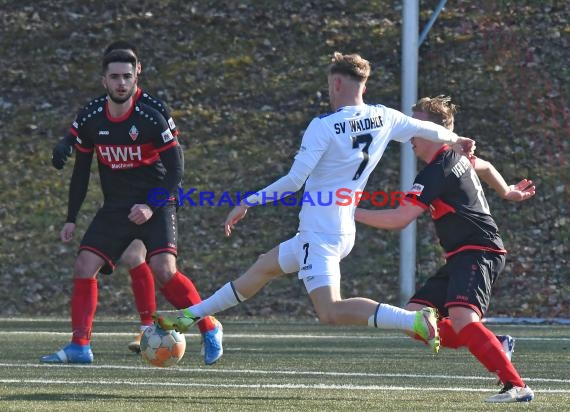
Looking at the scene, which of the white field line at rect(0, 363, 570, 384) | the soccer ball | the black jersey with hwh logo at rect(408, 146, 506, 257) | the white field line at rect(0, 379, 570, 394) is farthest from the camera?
the white field line at rect(0, 363, 570, 384)

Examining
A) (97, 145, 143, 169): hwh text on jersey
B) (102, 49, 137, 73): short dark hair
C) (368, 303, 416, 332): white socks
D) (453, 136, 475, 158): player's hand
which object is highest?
(102, 49, 137, 73): short dark hair

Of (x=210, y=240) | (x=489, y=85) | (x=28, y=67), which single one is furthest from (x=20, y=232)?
(x=489, y=85)

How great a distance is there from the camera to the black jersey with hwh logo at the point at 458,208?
24.3ft

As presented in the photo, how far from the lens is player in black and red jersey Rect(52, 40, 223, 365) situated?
8781 millimetres

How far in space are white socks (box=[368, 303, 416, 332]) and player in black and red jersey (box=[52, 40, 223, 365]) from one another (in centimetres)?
174

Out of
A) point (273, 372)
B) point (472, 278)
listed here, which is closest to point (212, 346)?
point (273, 372)

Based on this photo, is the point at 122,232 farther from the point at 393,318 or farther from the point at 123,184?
the point at 393,318

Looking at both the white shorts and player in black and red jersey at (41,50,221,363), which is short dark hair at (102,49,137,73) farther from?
the white shorts

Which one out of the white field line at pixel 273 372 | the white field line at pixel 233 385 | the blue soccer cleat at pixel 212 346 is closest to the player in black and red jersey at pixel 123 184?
the white field line at pixel 273 372

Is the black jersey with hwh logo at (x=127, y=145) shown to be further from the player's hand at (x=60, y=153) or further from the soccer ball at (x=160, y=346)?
the soccer ball at (x=160, y=346)

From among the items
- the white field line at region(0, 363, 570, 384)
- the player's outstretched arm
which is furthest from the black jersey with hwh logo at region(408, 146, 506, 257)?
the white field line at region(0, 363, 570, 384)

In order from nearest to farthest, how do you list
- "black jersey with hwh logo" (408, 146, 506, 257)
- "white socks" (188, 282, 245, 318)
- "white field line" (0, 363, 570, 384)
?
"black jersey with hwh logo" (408, 146, 506, 257), "white socks" (188, 282, 245, 318), "white field line" (0, 363, 570, 384)

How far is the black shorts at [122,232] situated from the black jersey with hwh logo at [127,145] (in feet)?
0.39

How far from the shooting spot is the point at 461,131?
62.2ft
